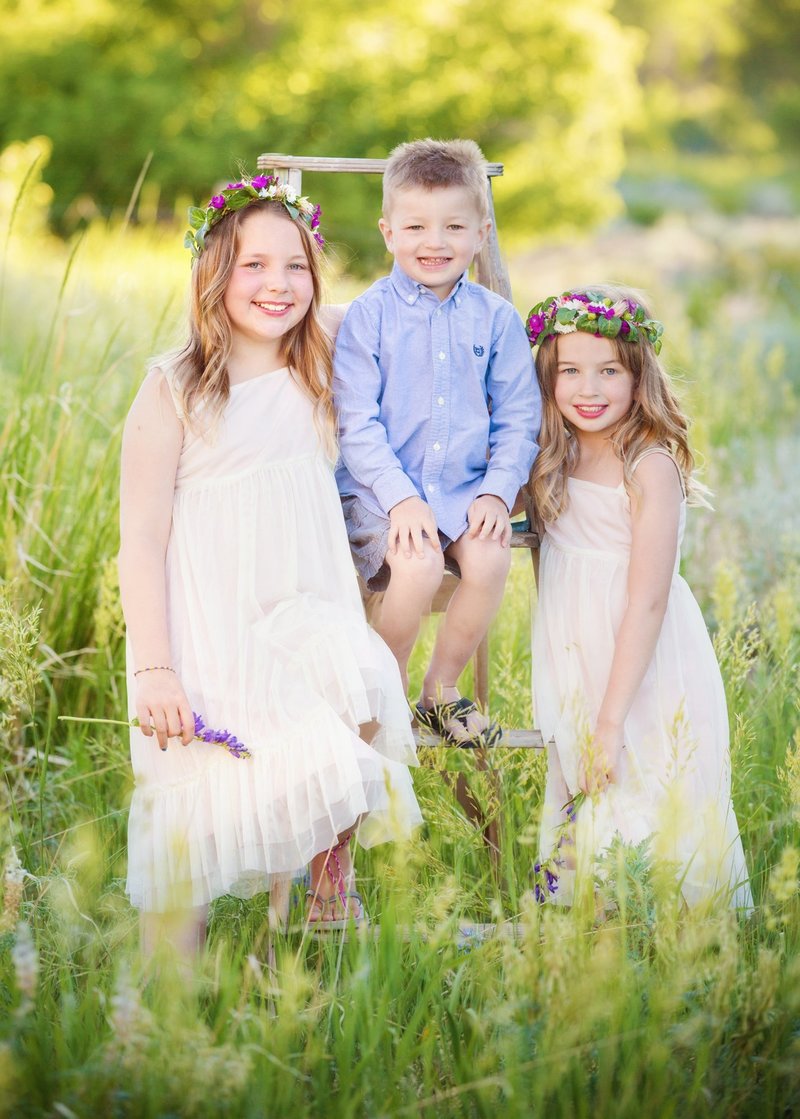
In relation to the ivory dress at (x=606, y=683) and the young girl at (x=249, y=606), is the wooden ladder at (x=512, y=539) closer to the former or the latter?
the ivory dress at (x=606, y=683)

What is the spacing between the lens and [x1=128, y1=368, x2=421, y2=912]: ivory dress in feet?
7.35

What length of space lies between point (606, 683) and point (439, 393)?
2.33 feet

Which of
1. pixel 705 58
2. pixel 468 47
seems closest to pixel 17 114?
pixel 468 47

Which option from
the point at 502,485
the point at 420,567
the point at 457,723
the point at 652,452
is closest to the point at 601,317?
the point at 652,452

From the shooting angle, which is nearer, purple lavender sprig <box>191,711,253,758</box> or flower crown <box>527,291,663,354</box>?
purple lavender sprig <box>191,711,253,758</box>

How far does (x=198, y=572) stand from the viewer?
237 centimetres

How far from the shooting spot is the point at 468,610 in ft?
8.41

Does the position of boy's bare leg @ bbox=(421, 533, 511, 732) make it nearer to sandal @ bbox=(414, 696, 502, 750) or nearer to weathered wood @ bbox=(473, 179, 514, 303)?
sandal @ bbox=(414, 696, 502, 750)

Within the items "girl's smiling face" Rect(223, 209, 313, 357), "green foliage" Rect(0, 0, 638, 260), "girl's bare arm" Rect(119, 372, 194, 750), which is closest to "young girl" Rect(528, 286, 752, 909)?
"girl's smiling face" Rect(223, 209, 313, 357)

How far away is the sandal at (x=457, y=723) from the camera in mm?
2488

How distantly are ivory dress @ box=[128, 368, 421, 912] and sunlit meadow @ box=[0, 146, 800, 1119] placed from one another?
0.51 ft

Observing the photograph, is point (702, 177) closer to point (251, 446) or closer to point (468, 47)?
point (468, 47)

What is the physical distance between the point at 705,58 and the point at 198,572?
42.5 meters

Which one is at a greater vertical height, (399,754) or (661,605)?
(661,605)
